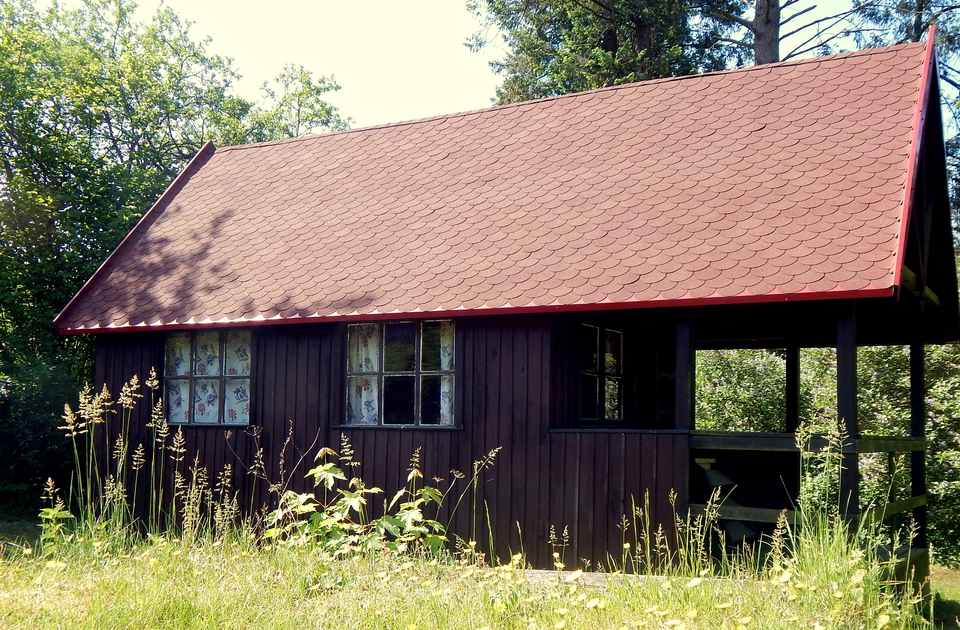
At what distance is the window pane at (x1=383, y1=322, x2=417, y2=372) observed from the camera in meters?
9.48

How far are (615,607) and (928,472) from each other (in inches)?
374

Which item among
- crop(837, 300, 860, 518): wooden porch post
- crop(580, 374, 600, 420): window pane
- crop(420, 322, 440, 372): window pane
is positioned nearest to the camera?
crop(837, 300, 860, 518): wooden porch post

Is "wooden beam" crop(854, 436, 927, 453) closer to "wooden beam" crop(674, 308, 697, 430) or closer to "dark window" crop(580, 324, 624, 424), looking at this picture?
"wooden beam" crop(674, 308, 697, 430)

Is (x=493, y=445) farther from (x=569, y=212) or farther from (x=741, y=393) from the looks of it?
(x=741, y=393)

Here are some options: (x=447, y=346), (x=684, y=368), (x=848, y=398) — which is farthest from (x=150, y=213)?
(x=848, y=398)

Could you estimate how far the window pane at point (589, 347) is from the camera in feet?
30.9

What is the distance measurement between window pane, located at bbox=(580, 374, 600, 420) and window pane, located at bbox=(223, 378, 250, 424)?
3600 mm

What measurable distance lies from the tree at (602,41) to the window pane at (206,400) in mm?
12166

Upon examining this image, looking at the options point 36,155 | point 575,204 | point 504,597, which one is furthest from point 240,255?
point 36,155

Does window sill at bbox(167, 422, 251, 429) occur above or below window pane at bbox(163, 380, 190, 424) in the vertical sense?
below

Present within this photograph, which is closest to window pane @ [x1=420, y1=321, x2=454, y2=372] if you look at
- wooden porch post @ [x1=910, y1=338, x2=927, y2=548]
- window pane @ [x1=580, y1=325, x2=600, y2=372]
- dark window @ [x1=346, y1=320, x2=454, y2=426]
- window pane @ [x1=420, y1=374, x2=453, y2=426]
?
dark window @ [x1=346, y1=320, x2=454, y2=426]

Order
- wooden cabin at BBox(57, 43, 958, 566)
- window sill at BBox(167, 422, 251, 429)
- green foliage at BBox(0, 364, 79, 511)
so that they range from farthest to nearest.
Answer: green foliage at BBox(0, 364, 79, 511) < window sill at BBox(167, 422, 251, 429) < wooden cabin at BBox(57, 43, 958, 566)

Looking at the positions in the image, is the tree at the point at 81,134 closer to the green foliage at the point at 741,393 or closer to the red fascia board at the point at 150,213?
the red fascia board at the point at 150,213

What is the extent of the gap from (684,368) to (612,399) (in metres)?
2.24
